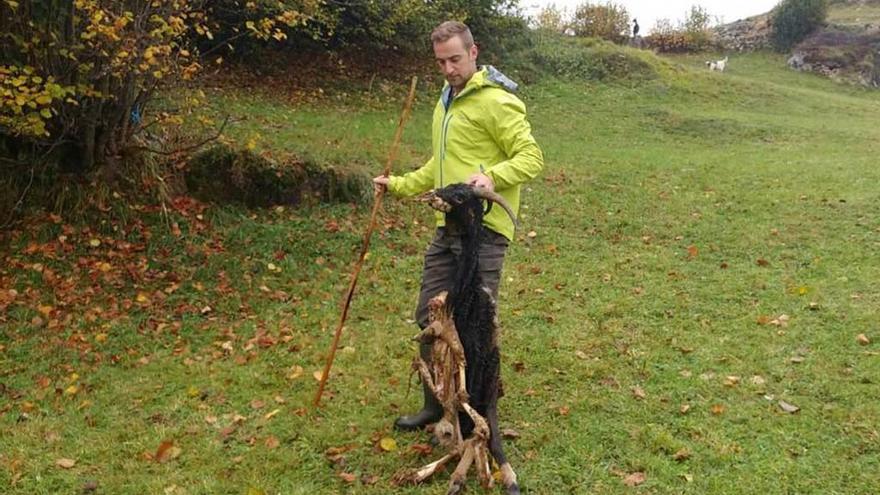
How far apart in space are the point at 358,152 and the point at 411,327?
16.8 feet

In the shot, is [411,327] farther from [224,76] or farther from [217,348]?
[224,76]

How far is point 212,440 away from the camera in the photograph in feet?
14.5

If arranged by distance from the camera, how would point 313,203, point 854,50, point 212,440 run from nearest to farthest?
point 212,440, point 313,203, point 854,50

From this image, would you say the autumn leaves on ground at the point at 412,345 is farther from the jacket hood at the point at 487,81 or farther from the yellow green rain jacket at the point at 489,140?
the jacket hood at the point at 487,81

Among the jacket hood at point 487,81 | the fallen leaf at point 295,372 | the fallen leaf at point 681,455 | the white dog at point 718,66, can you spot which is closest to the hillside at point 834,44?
the white dog at point 718,66

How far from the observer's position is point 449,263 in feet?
13.2

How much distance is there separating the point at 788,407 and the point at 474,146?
2.67 m

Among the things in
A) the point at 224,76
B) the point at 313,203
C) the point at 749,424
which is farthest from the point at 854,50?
the point at 749,424

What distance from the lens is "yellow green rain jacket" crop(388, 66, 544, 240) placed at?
3.62m

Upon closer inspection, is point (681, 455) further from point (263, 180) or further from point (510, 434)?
point (263, 180)

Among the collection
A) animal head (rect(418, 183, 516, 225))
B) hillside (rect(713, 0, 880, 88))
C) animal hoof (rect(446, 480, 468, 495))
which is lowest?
animal hoof (rect(446, 480, 468, 495))

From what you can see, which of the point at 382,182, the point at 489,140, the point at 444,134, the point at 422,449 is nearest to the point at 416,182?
the point at 382,182

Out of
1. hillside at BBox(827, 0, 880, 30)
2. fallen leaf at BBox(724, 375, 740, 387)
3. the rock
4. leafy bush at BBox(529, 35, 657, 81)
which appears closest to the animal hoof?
fallen leaf at BBox(724, 375, 740, 387)

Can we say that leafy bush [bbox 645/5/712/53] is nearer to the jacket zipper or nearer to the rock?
the rock
